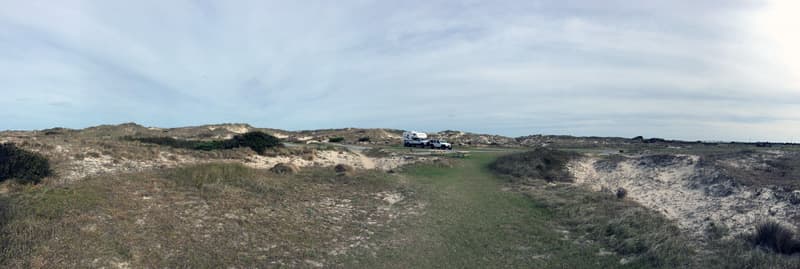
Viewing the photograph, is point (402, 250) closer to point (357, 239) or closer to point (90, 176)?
point (357, 239)

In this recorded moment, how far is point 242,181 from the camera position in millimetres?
19438

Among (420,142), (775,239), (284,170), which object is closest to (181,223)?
(284,170)

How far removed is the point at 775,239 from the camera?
10617mm

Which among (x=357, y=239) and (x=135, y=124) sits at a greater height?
(x=135, y=124)

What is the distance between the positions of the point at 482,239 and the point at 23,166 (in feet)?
59.1

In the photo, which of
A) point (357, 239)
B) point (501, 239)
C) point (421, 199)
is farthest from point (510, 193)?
point (357, 239)

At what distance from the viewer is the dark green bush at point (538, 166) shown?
95.1 ft

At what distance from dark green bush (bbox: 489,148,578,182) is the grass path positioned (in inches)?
320

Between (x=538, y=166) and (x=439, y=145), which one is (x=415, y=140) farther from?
(x=538, y=166)

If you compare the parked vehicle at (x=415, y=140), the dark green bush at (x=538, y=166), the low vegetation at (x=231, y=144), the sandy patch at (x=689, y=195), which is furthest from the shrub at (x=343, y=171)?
the parked vehicle at (x=415, y=140)

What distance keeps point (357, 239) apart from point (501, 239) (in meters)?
4.71

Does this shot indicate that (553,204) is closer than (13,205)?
No

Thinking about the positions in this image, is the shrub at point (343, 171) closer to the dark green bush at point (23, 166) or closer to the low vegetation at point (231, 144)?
the low vegetation at point (231, 144)

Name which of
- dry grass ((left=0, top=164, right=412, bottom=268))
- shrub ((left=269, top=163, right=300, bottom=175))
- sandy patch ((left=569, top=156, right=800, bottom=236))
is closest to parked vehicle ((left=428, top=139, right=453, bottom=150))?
sandy patch ((left=569, top=156, right=800, bottom=236))
